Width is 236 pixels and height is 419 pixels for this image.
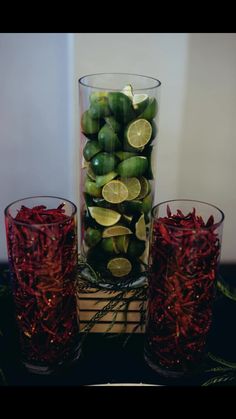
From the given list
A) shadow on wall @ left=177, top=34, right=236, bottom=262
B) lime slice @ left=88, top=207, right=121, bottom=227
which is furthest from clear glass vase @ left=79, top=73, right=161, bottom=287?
shadow on wall @ left=177, top=34, right=236, bottom=262

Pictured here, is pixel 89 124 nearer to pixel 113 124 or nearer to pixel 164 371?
pixel 113 124

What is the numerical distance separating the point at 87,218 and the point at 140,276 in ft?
0.37

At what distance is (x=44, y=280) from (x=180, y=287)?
165 millimetres

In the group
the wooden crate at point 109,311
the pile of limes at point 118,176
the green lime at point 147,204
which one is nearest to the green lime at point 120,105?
the pile of limes at point 118,176

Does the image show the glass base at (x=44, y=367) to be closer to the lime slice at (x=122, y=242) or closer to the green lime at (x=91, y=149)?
the lime slice at (x=122, y=242)

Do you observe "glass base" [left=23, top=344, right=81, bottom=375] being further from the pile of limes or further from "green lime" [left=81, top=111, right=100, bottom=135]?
"green lime" [left=81, top=111, right=100, bottom=135]

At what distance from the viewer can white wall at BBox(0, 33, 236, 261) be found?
813 millimetres

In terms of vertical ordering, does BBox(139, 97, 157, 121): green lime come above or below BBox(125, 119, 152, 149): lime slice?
above

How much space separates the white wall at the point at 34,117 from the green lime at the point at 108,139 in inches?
6.2

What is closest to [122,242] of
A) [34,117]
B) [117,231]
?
[117,231]

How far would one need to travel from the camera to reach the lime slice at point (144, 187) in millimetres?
744

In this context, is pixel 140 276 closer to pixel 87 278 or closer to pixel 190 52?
pixel 87 278

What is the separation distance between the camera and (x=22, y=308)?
2.30ft

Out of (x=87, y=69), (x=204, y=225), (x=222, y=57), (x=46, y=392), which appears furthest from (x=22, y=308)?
(x=222, y=57)
